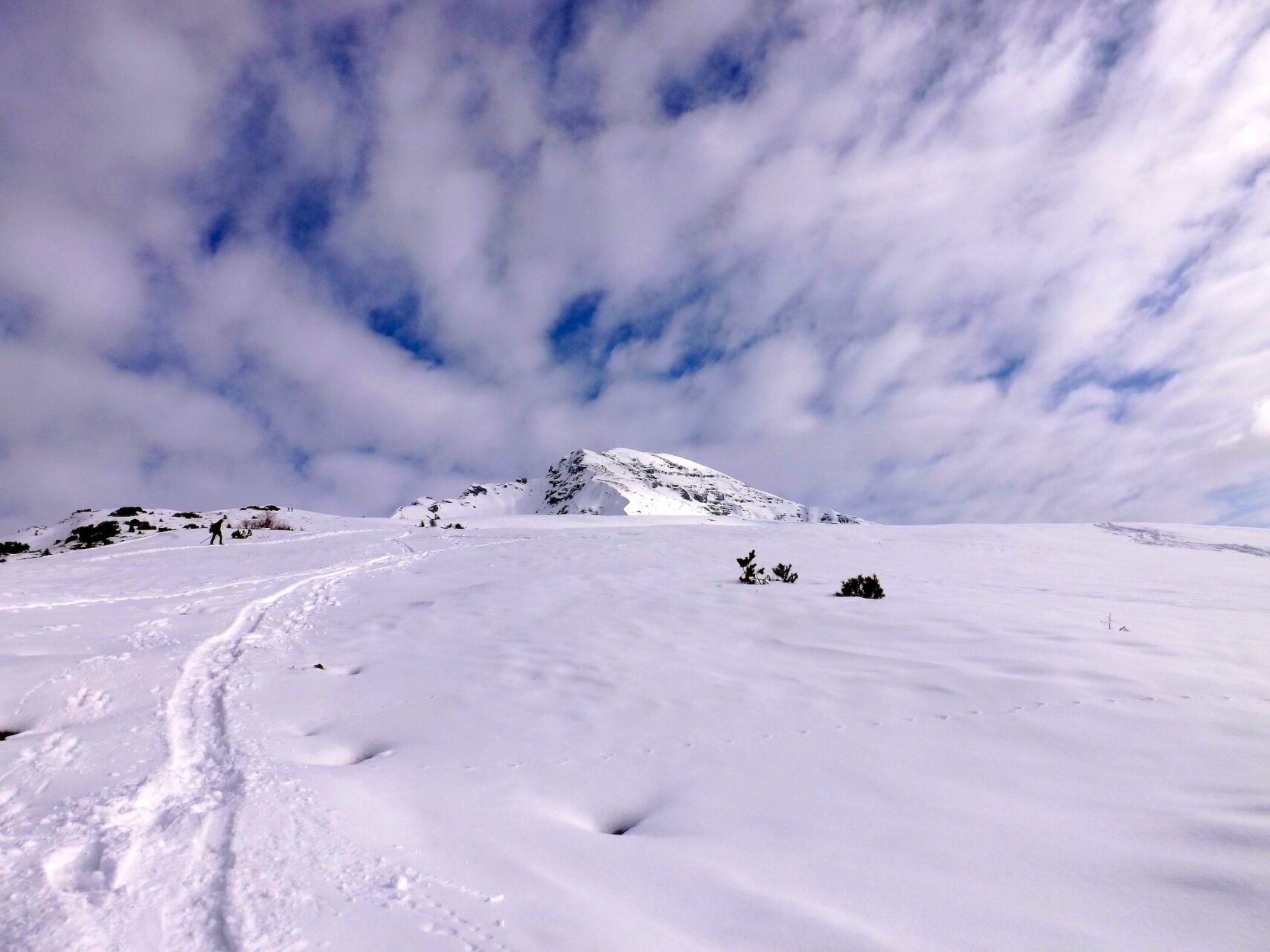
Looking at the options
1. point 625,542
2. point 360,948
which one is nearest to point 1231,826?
point 360,948

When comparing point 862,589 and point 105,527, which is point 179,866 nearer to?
point 862,589

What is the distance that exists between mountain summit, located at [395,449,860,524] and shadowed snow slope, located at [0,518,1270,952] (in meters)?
127

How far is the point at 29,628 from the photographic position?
6168 millimetres

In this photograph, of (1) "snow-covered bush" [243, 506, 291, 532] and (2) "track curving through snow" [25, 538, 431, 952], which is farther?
(1) "snow-covered bush" [243, 506, 291, 532]

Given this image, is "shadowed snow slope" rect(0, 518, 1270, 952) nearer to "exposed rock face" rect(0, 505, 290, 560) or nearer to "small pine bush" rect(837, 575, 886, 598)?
"small pine bush" rect(837, 575, 886, 598)

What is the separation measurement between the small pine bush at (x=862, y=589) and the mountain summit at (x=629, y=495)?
411 feet

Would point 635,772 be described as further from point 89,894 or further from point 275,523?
point 275,523

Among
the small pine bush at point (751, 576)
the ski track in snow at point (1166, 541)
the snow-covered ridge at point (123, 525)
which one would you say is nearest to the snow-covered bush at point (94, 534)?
the snow-covered ridge at point (123, 525)

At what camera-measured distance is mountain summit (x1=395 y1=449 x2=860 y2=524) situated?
479ft

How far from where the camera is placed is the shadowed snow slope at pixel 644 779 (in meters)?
1.88

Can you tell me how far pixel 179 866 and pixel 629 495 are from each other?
473 feet

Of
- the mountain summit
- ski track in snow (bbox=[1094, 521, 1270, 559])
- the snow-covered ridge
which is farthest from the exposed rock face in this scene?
the mountain summit

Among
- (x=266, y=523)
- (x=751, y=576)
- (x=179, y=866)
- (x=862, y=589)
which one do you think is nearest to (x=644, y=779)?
(x=179, y=866)

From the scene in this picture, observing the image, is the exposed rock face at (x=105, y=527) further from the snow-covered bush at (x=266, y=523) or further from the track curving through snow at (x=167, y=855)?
the track curving through snow at (x=167, y=855)
